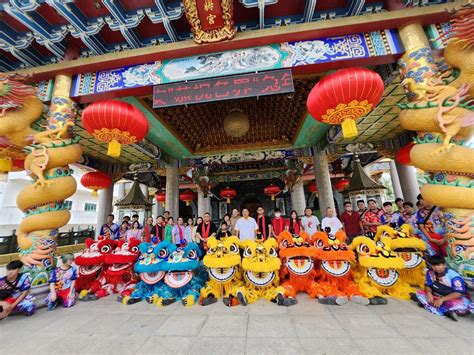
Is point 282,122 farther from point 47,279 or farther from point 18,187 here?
point 18,187

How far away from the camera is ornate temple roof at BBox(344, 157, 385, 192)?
9720mm

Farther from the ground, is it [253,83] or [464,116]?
[253,83]

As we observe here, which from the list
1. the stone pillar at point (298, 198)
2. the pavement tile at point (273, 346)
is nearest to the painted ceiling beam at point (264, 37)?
the pavement tile at point (273, 346)

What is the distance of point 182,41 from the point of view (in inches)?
157

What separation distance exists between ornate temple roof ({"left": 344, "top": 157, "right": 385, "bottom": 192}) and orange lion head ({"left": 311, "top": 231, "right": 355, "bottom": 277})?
7698 millimetres

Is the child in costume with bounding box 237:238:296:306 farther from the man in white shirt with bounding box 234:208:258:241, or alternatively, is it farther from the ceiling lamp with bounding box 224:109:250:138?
the ceiling lamp with bounding box 224:109:250:138

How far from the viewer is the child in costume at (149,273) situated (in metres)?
3.37

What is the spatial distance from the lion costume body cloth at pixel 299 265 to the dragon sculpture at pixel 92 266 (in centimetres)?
350

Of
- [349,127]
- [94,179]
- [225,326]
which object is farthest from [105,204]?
[349,127]

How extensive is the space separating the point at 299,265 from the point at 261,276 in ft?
2.23

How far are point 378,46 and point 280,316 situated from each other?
192 inches

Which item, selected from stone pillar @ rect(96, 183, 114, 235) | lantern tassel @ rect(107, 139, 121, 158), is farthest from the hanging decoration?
stone pillar @ rect(96, 183, 114, 235)

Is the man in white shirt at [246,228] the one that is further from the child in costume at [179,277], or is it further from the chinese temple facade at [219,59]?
the chinese temple facade at [219,59]

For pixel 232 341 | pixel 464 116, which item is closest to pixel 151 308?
pixel 232 341
